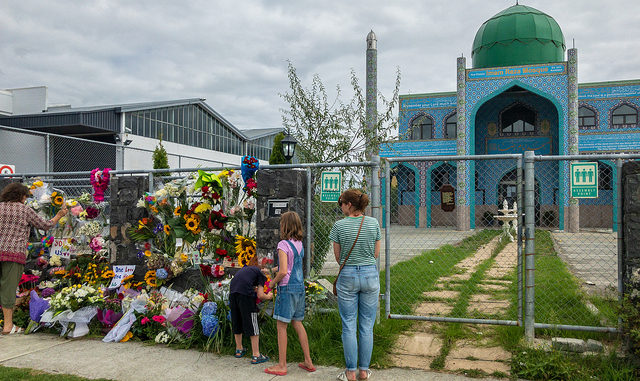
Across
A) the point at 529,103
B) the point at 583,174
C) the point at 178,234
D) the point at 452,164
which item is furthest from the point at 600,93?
the point at 178,234

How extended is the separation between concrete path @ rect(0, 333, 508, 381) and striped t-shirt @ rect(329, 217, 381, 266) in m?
1.15

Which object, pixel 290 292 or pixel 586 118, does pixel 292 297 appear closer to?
pixel 290 292

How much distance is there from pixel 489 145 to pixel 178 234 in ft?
80.6

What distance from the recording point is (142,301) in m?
5.91

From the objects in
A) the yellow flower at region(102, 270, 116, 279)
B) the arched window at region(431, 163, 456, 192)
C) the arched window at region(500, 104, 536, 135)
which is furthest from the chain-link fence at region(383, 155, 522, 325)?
the yellow flower at region(102, 270, 116, 279)

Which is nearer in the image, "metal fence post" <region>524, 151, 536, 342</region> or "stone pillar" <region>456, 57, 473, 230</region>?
"metal fence post" <region>524, 151, 536, 342</region>

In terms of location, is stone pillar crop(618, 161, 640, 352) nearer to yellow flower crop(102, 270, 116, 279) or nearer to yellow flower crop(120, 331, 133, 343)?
yellow flower crop(120, 331, 133, 343)

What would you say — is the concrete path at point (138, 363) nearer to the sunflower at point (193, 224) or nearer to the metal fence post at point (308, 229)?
the metal fence post at point (308, 229)

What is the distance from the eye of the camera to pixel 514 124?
1074 inches

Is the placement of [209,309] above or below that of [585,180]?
below

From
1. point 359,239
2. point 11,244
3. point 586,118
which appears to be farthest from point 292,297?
point 586,118

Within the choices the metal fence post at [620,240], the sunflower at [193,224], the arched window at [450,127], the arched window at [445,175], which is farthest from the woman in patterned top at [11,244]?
the arched window at [450,127]

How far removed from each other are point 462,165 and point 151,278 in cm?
2035

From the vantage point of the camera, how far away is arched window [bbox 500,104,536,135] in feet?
88.6
